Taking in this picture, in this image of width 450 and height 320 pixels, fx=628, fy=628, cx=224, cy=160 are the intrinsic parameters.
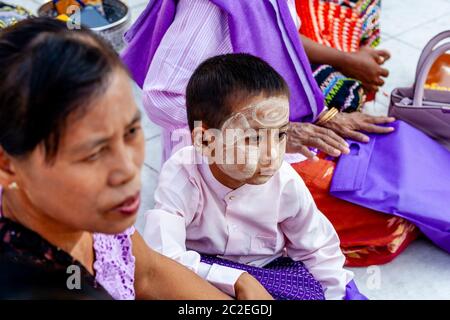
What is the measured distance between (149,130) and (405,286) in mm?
1466

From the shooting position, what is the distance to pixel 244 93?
1.61m

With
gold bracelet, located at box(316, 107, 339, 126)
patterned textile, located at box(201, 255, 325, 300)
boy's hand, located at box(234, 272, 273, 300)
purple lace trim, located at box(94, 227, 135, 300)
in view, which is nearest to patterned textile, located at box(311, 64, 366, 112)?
gold bracelet, located at box(316, 107, 339, 126)

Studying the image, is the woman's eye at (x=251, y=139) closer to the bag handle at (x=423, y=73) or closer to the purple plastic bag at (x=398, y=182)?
the purple plastic bag at (x=398, y=182)

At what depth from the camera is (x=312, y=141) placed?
2094 mm

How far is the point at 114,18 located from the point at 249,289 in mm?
2397

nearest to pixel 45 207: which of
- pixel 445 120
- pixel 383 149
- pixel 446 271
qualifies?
pixel 383 149

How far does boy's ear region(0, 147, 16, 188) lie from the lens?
3.26 ft

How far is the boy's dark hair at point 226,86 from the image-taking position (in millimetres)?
1617

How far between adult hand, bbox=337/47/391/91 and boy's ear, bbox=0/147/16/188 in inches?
69.1

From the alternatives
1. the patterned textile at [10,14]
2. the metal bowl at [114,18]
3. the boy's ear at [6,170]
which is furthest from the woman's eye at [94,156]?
the metal bowl at [114,18]

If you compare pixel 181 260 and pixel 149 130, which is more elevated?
pixel 181 260

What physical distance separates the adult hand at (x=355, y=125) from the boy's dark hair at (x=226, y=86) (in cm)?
59

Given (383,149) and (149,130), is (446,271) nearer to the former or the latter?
(383,149)

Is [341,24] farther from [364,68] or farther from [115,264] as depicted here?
[115,264]
